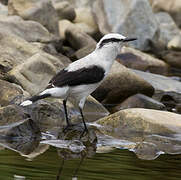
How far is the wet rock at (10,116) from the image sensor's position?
8.09 meters

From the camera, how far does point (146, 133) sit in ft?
28.7

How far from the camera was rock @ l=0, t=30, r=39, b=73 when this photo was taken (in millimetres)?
11156

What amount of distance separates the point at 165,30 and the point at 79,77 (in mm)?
12699

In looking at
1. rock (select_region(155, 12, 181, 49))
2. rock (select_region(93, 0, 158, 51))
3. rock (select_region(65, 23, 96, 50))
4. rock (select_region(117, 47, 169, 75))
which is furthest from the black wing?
rock (select_region(155, 12, 181, 49))

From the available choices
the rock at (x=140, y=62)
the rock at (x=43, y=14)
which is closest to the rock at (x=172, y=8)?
the rock at (x=140, y=62)

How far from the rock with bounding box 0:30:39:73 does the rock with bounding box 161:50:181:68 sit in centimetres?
654

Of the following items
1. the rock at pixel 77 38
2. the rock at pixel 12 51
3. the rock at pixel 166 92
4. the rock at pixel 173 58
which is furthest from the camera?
the rock at pixel 173 58

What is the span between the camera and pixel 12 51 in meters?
11.6

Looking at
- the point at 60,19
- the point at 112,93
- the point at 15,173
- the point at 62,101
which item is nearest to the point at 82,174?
the point at 15,173

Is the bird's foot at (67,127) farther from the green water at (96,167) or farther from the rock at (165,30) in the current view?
the rock at (165,30)

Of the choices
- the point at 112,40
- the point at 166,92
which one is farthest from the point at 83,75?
the point at 166,92

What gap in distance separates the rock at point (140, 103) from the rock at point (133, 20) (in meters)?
7.07

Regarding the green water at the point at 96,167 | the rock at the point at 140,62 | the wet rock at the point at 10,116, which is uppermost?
the green water at the point at 96,167

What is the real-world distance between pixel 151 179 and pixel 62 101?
363cm
